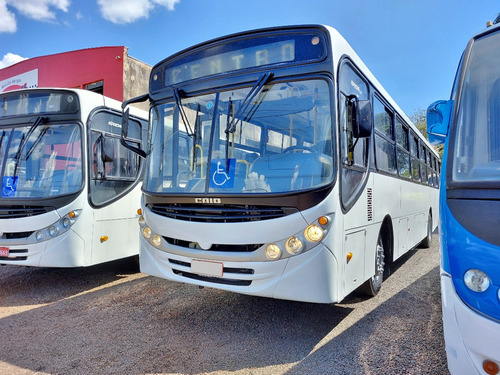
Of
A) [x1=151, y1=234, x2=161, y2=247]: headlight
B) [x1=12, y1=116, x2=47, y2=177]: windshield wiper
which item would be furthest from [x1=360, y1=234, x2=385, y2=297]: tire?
[x1=12, y1=116, x2=47, y2=177]: windshield wiper

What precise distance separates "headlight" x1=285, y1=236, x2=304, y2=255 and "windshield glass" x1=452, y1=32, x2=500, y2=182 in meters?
1.34

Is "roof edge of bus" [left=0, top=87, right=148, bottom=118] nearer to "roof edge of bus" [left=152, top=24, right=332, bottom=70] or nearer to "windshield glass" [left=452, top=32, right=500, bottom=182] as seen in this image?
"roof edge of bus" [left=152, top=24, right=332, bottom=70]

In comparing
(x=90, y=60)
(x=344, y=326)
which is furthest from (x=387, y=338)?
(x=90, y=60)

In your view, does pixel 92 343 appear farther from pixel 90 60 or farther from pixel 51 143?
pixel 90 60

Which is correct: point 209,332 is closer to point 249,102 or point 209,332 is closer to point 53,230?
point 249,102

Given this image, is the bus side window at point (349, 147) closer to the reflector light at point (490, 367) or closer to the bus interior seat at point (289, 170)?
the bus interior seat at point (289, 170)

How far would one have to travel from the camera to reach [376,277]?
15.3 ft

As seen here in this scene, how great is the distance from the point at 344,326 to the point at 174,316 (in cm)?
196

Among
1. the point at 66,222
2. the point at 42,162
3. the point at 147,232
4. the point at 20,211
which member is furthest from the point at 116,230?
the point at 147,232

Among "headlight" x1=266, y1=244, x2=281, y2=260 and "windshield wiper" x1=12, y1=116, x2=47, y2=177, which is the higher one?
"windshield wiper" x1=12, y1=116, x2=47, y2=177

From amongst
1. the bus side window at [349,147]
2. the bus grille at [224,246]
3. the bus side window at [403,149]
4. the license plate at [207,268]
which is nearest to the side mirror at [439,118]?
the bus side window at [349,147]

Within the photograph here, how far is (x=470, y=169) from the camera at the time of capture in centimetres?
228

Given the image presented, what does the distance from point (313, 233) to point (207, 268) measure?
1.10m

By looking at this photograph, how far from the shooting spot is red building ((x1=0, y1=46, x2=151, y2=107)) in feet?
44.2
